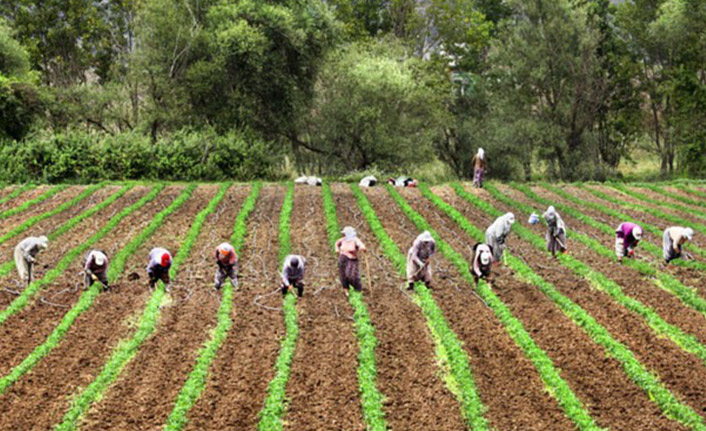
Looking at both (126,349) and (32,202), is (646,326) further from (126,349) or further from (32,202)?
(32,202)

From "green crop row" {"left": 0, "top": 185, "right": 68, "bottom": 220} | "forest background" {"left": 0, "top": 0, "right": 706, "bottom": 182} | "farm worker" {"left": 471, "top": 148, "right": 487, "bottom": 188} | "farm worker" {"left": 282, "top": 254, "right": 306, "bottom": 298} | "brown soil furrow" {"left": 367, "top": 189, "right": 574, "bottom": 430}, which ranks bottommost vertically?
"brown soil furrow" {"left": 367, "top": 189, "right": 574, "bottom": 430}

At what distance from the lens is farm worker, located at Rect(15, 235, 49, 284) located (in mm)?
12672

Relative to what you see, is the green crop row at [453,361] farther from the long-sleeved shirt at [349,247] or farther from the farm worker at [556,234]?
the farm worker at [556,234]

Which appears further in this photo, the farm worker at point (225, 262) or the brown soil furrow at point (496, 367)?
the farm worker at point (225, 262)

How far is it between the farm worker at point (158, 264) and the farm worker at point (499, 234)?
6371mm

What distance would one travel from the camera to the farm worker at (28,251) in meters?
12.7

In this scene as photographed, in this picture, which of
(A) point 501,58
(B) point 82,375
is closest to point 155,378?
(B) point 82,375

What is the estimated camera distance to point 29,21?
40.4m

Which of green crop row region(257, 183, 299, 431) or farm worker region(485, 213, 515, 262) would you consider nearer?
green crop row region(257, 183, 299, 431)

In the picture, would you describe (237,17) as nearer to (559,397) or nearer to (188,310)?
(188,310)

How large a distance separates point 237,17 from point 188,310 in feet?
66.8

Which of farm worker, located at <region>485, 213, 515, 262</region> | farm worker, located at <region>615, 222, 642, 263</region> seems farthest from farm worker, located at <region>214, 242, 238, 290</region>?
farm worker, located at <region>615, 222, 642, 263</region>

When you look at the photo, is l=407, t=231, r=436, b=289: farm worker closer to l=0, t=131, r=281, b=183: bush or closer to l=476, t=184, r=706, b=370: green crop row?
l=476, t=184, r=706, b=370: green crop row

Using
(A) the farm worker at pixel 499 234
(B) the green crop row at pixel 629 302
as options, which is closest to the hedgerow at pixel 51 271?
(A) the farm worker at pixel 499 234
